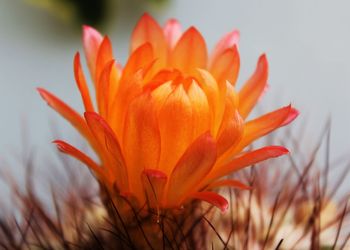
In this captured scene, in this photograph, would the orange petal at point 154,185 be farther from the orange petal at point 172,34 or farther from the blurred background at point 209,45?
the blurred background at point 209,45

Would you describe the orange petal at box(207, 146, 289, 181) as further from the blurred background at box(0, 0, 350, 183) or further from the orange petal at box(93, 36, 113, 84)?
the blurred background at box(0, 0, 350, 183)

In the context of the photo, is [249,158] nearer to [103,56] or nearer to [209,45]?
[103,56]

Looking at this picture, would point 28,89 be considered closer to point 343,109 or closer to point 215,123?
point 343,109

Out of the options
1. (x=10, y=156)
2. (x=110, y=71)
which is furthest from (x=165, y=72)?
(x=10, y=156)

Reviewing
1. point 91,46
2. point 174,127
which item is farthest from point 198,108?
point 91,46

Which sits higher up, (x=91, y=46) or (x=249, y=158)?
(x=91, y=46)

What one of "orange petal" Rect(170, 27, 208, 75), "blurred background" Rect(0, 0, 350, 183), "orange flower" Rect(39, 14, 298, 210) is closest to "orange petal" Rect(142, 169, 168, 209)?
"orange flower" Rect(39, 14, 298, 210)
